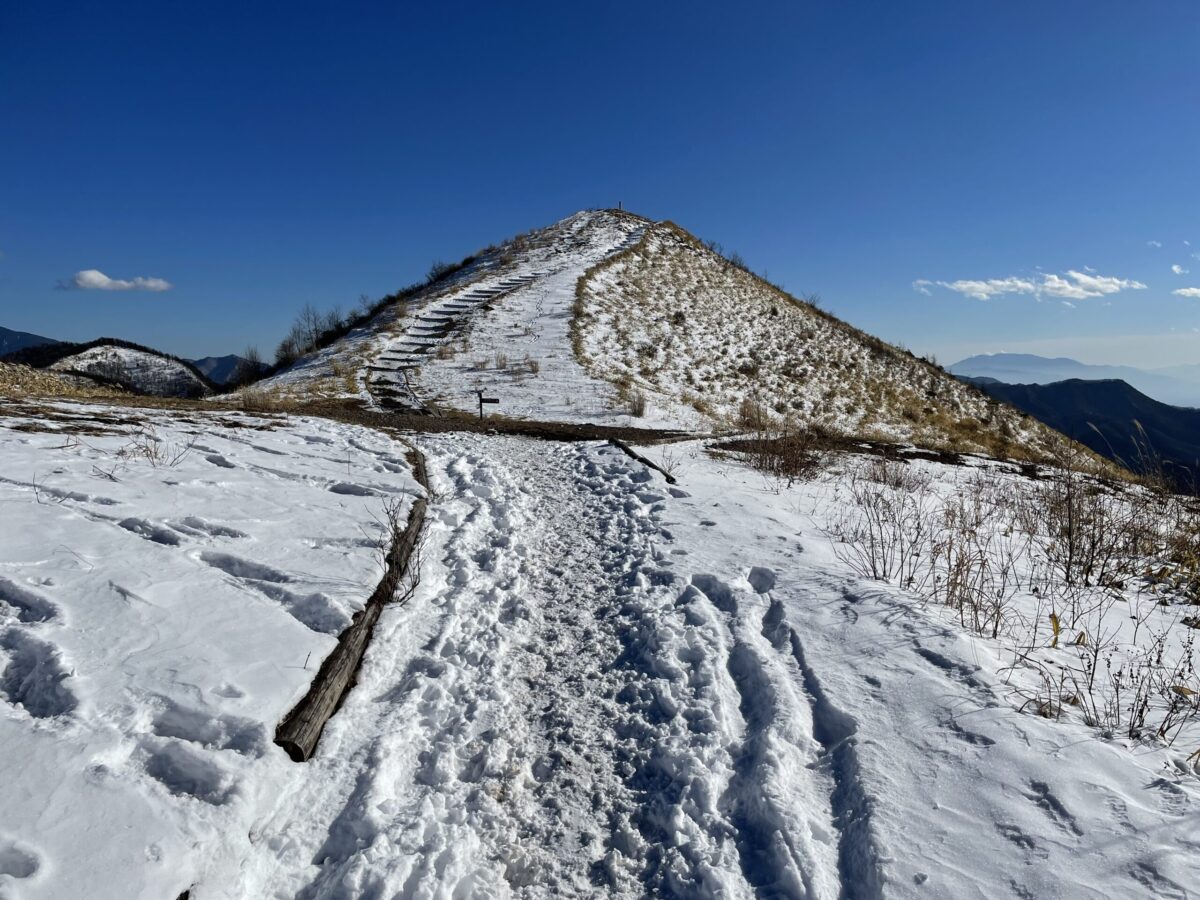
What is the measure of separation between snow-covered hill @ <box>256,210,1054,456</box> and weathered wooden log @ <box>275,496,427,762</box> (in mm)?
10033

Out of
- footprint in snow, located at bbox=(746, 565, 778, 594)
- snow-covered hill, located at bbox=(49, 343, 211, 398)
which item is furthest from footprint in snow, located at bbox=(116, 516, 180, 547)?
snow-covered hill, located at bbox=(49, 343, 211, 398)

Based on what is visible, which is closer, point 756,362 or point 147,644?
point 147,644

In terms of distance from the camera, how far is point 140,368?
98.0 feet

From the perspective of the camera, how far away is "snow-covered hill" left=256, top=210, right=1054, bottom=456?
16.8 metres

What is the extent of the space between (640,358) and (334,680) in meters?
19.0

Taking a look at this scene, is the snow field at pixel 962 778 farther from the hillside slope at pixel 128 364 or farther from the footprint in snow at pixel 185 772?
the hillside slope at pixel 128 364

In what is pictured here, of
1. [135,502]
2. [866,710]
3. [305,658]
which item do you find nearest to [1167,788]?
[866,710]

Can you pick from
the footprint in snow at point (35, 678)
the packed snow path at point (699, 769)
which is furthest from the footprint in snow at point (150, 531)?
the packed snow path at point (699, 769)

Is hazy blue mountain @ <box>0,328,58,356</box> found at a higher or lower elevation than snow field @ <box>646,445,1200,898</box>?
higher

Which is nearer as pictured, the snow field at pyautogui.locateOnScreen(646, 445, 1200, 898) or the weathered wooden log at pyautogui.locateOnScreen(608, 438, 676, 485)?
the snow field at pyautogui.locateOnScreen(646, 445, 1200, 898)

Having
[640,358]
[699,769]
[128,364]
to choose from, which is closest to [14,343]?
[128,364]

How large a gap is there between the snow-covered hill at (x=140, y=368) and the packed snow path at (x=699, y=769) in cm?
2905

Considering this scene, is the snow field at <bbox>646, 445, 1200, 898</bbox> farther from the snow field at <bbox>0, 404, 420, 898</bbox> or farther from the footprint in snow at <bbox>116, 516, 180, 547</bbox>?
the footprint in snow at <bbox>116, 516, 180, 547</bbox>

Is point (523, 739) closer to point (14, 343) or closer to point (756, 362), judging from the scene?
point (756, 362)
